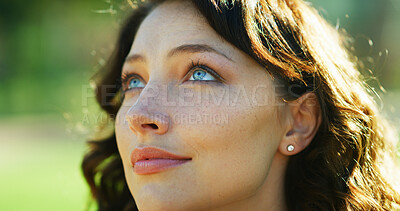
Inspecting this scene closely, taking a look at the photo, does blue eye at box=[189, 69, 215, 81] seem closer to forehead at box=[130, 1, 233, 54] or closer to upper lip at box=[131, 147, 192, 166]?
forehead at box=[130, 1, 233, 54]

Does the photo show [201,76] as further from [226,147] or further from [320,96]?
[320,96]

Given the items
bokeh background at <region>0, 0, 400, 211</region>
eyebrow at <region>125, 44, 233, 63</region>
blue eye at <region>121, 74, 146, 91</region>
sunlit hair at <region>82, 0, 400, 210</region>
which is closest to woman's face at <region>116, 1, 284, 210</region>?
eyebrow at <region>125, 44, 233, 63</region>

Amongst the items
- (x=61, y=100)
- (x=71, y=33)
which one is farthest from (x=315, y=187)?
(x=71, y=33)

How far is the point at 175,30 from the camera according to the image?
2.23m

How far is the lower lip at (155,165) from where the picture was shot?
2.02 meters

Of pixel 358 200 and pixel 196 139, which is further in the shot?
pixel 358 200

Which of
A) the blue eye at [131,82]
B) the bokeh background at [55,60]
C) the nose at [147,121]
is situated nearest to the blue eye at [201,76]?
the nose at [147,121]

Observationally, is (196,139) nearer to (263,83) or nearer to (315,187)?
(263,83)

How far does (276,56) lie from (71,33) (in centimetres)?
1551

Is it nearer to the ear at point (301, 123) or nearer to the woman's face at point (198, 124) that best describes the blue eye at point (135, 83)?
the woman's face at point (198, 124)

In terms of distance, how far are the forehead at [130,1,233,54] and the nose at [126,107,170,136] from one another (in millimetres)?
383

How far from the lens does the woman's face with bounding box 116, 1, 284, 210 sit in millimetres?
2023

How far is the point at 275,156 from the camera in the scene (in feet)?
7.54

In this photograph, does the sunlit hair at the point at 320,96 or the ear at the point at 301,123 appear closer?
the sunlit hair at the point at 320,96
